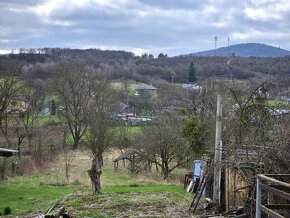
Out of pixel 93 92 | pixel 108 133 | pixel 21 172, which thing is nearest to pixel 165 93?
pixel 93 92

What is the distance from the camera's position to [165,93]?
4459 centimetres

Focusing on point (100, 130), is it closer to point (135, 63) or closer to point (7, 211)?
point (7, 211)

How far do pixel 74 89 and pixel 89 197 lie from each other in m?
30.6

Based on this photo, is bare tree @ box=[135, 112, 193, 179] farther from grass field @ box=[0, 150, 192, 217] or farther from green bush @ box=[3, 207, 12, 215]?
green bush @ box=[3, 207, 12, 215]

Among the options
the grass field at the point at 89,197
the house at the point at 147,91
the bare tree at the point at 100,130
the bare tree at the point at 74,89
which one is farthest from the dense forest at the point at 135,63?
the grass field at the point at 89,197

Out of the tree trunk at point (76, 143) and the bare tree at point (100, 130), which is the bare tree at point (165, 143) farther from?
the tree trunk at point (76, 143)

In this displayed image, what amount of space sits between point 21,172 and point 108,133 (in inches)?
305

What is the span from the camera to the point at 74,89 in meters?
48.1

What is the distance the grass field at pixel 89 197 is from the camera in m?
15.7

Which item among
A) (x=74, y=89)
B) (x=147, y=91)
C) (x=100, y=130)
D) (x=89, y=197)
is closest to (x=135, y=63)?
(x=147, y=91)

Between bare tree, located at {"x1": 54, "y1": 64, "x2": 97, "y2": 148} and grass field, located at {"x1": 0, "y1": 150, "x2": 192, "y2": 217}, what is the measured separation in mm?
16771

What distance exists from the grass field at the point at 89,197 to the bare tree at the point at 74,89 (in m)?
16.8

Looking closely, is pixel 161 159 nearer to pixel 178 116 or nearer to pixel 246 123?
pixel 178 116

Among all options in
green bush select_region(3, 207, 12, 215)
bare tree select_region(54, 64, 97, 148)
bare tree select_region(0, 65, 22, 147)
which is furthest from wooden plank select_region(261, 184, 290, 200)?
bare tree select_region(54, 64, 97, 148)
